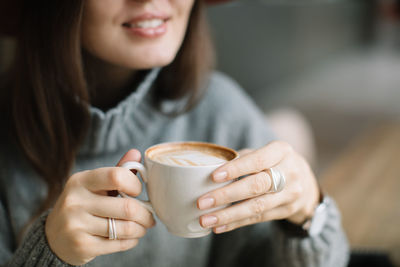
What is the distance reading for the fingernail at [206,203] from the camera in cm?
52

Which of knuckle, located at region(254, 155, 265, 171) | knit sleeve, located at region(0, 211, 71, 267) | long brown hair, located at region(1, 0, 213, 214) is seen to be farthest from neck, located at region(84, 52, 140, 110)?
knuckle, located at region(254, 155, 265, 171)

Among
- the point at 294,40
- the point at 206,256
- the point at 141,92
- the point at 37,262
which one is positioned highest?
the point at 141,92

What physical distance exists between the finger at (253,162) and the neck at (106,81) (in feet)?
1.62

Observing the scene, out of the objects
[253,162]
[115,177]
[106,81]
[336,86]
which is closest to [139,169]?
[115,177]

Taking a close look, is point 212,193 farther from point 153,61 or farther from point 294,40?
point 294,40

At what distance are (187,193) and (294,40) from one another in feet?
14.2

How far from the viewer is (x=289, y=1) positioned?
4184 mm

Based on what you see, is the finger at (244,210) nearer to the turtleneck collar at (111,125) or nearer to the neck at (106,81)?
the turtleneck collar at (111,125)

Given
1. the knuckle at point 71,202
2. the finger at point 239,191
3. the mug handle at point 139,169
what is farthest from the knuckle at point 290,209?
the knuckle at point 71,202

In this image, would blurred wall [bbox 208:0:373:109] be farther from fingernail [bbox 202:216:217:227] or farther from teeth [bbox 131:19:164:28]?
fingernail [bbox 202:216:217:227]

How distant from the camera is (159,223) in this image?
36.5 inches

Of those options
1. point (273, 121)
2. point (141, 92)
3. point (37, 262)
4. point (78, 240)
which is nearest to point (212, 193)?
point (78, 240)

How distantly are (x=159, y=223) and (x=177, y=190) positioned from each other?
0.43 metres

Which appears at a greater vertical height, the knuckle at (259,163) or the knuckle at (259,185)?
the knuckle at (259,163)
